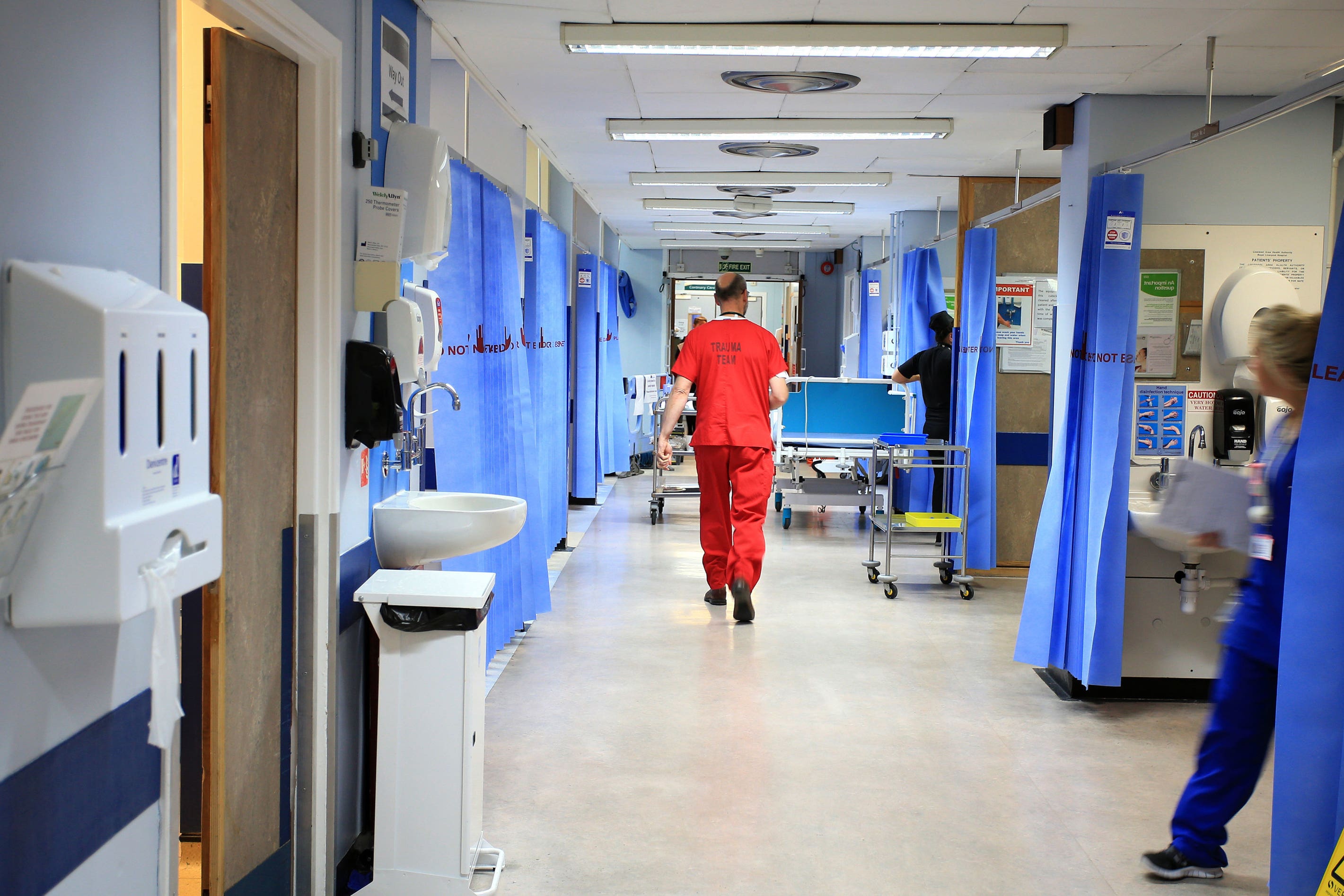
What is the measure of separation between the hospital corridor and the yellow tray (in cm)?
5

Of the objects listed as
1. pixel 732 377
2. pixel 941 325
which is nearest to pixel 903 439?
pixel 941 325

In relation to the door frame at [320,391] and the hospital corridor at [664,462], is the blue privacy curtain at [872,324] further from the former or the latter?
the door frame at [320,391]

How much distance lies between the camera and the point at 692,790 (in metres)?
3.36

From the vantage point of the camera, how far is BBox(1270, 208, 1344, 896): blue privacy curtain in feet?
7.34

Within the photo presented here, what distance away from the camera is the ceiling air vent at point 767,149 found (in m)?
6.24

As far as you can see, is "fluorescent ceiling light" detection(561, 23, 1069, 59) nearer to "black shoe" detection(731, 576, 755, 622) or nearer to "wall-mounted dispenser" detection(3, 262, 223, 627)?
"black shoe" detection(731, 576, 755, 622)

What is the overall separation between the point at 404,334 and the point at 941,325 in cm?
509

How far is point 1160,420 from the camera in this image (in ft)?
14.5

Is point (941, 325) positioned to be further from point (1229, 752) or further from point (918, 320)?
point (1229, 752)

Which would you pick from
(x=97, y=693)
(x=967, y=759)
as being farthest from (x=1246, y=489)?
(x=97, y=693)

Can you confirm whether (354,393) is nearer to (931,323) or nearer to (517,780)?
(517,780)

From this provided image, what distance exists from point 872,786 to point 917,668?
54.6 inches

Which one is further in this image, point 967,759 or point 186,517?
point 967,759

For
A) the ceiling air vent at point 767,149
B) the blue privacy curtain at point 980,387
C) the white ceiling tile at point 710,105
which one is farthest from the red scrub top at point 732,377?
the blue privacy curtain at point 980,387
